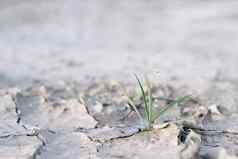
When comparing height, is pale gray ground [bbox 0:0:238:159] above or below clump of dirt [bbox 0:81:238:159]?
above

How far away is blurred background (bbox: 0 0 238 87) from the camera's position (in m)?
2.76

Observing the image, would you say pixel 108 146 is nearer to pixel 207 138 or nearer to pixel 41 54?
pixel 207 138

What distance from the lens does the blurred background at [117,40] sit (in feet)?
9.07

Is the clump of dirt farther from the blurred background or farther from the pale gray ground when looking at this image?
the blurred background

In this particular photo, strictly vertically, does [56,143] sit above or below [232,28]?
below

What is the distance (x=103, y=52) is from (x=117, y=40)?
341mm

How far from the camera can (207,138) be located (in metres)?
1.50

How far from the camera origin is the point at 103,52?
3285mm

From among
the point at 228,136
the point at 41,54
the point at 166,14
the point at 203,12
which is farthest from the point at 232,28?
the point at 228,136

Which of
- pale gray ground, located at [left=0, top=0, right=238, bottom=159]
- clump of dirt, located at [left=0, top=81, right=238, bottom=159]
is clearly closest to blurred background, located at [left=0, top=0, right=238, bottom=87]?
pale gray ground, located at [left=0, top=0, right=238, bottom=159]

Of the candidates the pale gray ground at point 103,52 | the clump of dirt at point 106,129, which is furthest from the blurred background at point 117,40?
the clump of dirt at point 106,129

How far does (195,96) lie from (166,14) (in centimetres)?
203

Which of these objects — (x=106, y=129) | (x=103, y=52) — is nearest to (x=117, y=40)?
(x=103, y=52)

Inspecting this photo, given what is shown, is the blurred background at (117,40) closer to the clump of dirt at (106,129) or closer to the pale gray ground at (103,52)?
the pale gray ground at (103,52)
